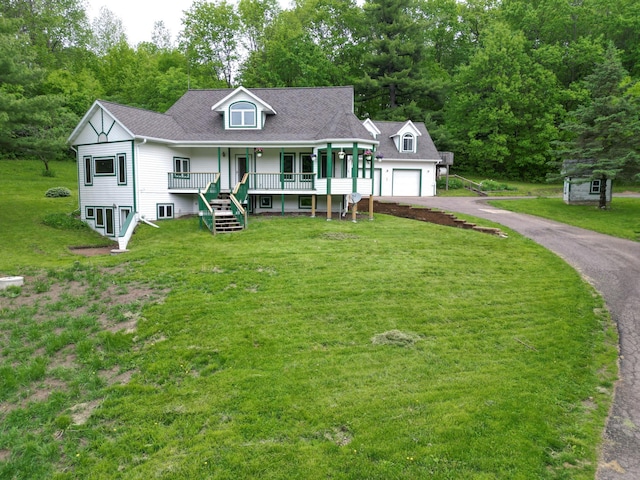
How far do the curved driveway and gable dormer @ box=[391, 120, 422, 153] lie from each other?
31.5 feet

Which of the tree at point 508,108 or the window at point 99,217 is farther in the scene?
the tree at point 508,108

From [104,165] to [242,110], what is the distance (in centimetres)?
719

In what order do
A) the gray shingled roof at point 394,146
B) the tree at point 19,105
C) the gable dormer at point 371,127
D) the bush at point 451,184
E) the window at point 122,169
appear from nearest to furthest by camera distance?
the tree at point 19,105 < the window at point 122,169 < the gable dormer at point 371,127 < the gray shingled roof at point 394,146 < the bush at point 451,184

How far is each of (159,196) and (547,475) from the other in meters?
19.1

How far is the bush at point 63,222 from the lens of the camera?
2008cm

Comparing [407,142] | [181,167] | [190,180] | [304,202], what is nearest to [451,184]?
[407,142]

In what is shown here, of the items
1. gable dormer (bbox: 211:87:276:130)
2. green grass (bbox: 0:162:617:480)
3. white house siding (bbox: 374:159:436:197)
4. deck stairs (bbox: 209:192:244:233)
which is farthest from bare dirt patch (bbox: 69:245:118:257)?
white house siding (bbox: 374:159:436:197)

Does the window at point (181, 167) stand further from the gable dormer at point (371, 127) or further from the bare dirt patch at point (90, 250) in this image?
the gable dormer at point (371, 127)

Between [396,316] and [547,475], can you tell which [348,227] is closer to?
[396,316]

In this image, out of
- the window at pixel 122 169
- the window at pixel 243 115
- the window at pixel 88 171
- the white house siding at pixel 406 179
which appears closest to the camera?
the window at pixel 122 169

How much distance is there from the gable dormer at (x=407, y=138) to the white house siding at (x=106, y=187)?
1893cm

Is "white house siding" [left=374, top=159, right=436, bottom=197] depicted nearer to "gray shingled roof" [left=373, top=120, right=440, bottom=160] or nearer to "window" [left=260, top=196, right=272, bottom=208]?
"gray shingled roof" [left=373, top=120, right=440, bottom=160]

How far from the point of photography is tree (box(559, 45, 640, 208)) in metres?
20.3

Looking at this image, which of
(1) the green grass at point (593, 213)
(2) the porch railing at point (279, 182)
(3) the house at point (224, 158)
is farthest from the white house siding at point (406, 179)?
(2) the porch railing at point (279, 182)
